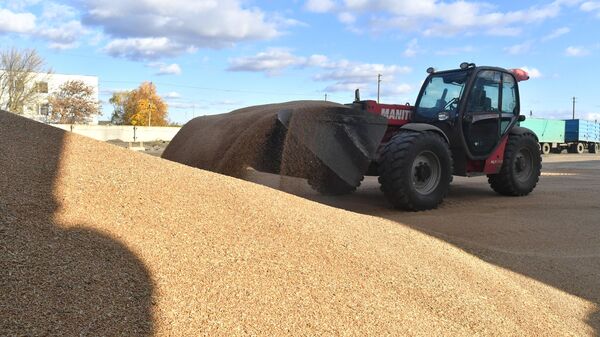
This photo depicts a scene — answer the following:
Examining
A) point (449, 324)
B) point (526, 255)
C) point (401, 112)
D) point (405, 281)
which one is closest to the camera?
point (449, 324)

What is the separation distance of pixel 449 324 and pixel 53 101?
57.1 meters

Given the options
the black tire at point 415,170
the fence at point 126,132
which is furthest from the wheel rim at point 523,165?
the fence at point 126,132

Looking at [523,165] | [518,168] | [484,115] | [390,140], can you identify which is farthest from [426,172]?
[523,165]

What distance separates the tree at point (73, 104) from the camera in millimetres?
53250

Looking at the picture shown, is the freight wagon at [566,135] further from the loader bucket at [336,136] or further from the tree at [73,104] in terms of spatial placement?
the tree at [73,104]

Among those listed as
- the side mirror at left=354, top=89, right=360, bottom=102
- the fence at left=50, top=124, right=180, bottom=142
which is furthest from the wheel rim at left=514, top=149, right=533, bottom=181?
the fence at left=50, top=124, right=180, bottom=142

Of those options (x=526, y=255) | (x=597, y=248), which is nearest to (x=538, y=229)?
(x=597, y=248)

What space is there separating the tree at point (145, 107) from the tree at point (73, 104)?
1077cm

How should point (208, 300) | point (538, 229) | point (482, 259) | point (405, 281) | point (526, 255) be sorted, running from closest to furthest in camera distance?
point (208, 300)
point (405, 281)
point (482, 259)
point (526, 255)
point (538, 229)

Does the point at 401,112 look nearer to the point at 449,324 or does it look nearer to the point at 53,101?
the point at 449,324

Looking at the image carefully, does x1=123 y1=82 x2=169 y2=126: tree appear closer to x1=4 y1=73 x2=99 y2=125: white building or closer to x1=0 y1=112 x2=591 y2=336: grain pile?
x1=4 y1=73 x2=99 y2=125: white building

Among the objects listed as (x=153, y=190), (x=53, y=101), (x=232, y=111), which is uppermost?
(x=53, y=101)

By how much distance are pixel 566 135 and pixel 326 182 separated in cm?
3425

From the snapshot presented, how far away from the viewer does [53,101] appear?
5294 centimetres
